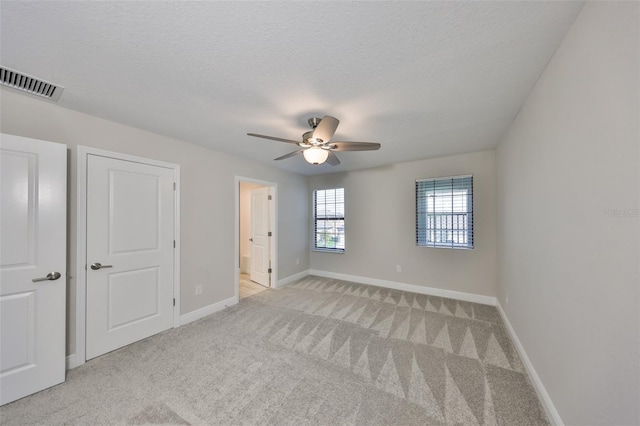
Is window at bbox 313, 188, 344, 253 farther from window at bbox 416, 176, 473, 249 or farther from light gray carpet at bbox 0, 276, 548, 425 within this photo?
light gray carpet at bbox 0, 276, 548, 425

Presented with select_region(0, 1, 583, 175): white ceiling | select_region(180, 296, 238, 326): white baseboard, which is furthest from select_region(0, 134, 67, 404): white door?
select_region(180, 296, 238, 326): white baseboard

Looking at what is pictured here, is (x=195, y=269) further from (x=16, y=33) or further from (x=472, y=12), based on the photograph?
(x=472, y=12)

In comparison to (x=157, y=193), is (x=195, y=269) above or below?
below

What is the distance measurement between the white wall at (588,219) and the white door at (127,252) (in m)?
3.69

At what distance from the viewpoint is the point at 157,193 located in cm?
275

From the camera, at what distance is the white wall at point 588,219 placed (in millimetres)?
876

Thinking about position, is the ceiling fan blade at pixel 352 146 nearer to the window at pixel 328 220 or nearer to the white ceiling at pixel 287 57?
the white ceiling at pixel 287 57

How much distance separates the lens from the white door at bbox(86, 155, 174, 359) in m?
2.28

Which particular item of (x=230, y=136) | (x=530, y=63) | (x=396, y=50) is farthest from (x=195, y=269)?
(x=530, y=63)

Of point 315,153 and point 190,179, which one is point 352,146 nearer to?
point 315,153

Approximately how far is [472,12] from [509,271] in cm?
275

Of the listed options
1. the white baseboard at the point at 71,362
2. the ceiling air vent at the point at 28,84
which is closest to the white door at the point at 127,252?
the white baseboard at the point at 71,362

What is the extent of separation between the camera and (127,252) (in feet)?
8.25

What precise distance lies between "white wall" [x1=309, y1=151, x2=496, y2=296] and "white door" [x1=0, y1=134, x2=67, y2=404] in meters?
4.05
